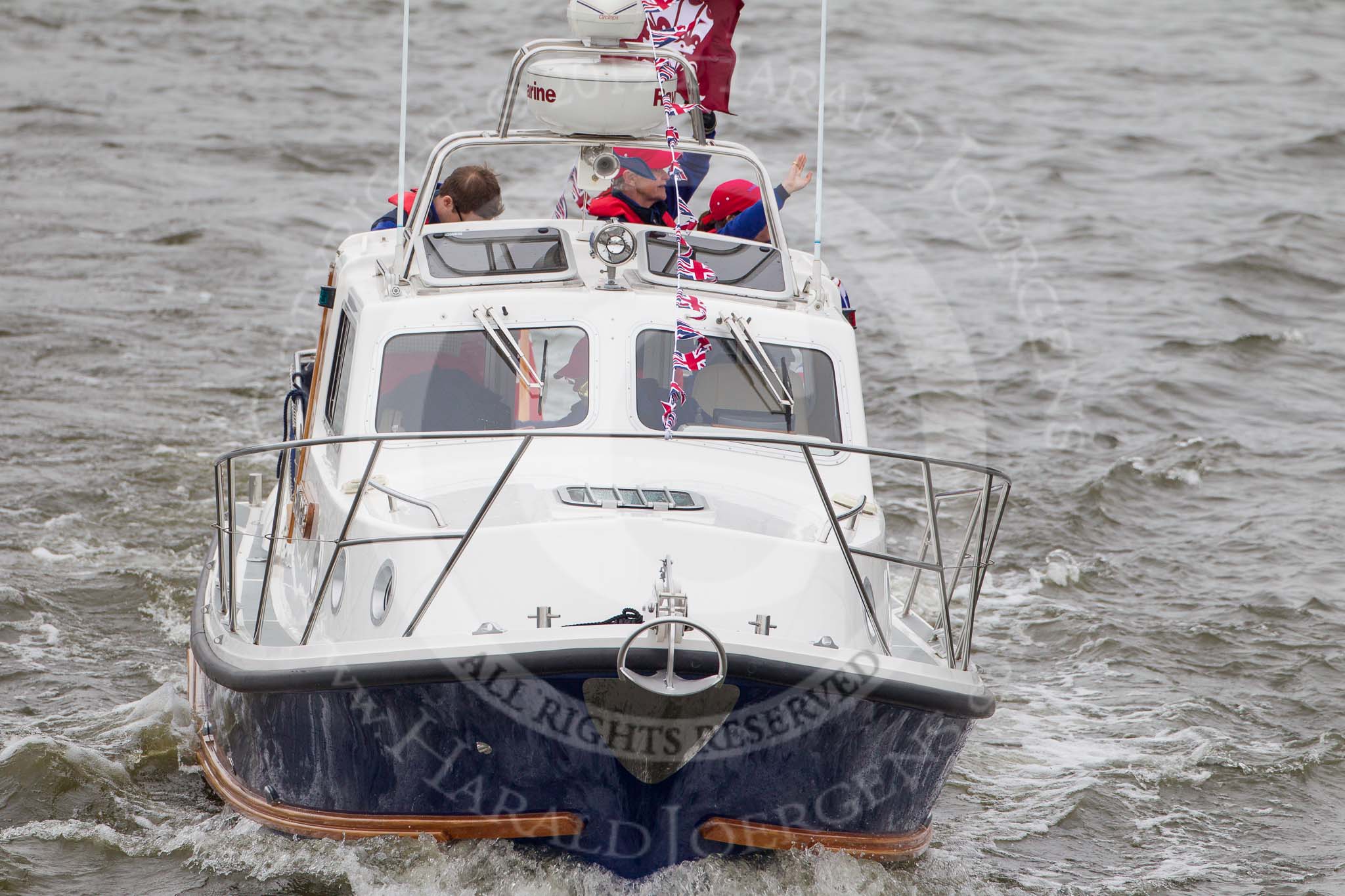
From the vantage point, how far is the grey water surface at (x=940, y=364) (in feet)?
21.0

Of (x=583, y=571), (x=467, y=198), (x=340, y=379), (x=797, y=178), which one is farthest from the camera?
(x=467, y=198)

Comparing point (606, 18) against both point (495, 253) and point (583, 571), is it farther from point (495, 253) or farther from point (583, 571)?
point (583, 571)

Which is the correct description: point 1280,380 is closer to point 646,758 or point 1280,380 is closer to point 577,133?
point 577,133

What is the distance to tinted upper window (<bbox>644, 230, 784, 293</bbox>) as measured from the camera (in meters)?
6.22

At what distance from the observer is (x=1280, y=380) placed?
1238 cm

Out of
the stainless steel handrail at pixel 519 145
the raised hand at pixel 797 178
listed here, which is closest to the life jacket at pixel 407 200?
the stainless steel handrail at pixel 519 145

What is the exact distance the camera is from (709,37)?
7.63 metres

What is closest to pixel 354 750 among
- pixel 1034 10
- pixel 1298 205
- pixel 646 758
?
pixel 646 758

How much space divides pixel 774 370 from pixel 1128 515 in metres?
4.84

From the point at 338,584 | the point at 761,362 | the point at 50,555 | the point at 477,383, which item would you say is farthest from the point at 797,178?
the point at 50,555

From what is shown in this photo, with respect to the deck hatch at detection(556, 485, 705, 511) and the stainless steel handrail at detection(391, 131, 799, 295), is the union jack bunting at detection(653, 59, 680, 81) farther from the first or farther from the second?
the deck hatch at detection(556, 485, 705, 511)

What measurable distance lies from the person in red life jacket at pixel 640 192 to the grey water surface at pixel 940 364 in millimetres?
2900

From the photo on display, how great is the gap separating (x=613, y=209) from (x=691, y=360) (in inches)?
49.6

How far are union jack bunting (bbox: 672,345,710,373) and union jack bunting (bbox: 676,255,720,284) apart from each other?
Result: 0.37m
